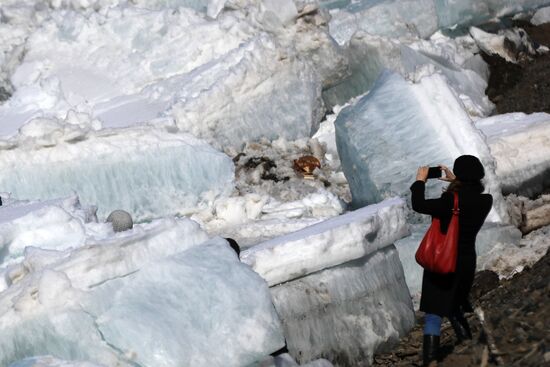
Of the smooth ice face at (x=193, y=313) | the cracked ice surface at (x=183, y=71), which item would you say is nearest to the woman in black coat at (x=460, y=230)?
the smooth ice face at (x=193, y=313)

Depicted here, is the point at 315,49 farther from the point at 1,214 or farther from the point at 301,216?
the point at 1,214

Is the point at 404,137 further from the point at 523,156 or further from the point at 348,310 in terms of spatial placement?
the point at 348,310

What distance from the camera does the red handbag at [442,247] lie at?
185 inches

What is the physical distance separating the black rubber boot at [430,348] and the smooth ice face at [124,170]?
4.13 metres

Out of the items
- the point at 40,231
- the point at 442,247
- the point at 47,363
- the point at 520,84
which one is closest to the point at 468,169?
the point at 442,247

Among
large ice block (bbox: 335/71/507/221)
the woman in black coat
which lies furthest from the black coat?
large ice block (bbox: 335/71/507/221)

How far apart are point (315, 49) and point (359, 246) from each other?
5.29 meters

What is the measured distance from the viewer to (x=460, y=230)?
15.5 ft

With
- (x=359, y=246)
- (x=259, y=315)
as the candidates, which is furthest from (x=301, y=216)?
(x=259, y=315)

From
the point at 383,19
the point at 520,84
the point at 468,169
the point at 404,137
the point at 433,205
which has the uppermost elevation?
the point at 383,19

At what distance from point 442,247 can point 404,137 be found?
313cm

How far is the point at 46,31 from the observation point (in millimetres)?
10898

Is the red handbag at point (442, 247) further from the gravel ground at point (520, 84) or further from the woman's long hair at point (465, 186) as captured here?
the gravel ground at point (520, 84)

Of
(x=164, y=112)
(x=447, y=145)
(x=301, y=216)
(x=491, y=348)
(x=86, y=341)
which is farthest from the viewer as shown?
(x=164, y=112)
